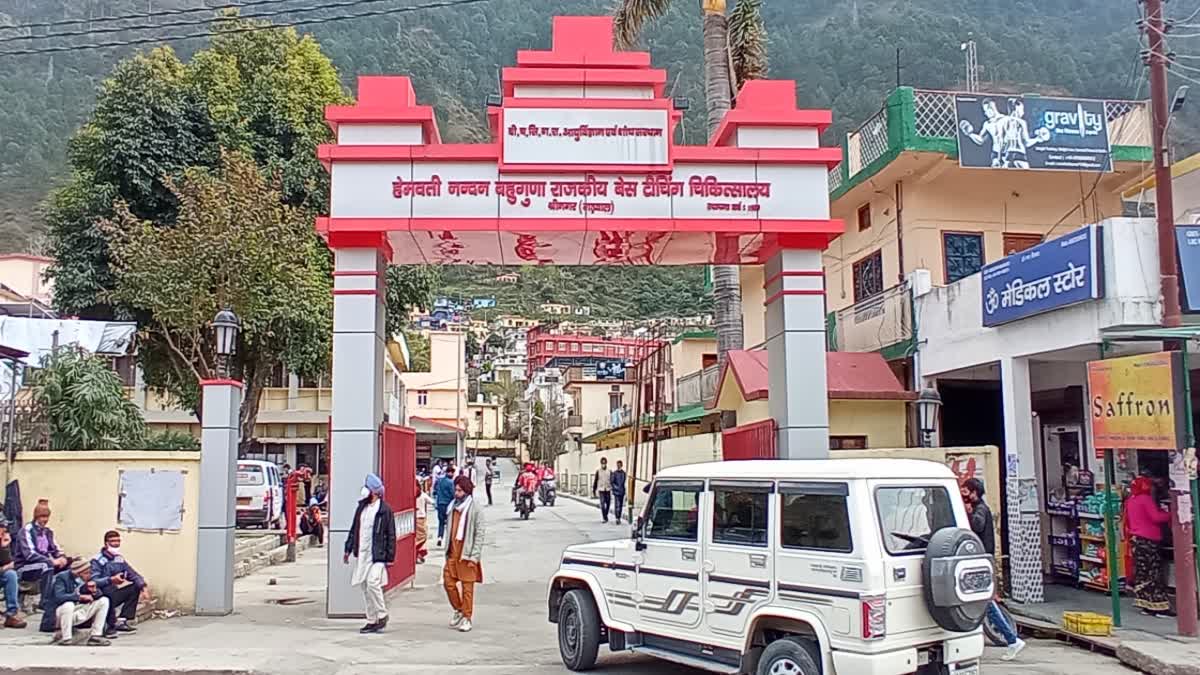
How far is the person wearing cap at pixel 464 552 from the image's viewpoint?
1258 cm

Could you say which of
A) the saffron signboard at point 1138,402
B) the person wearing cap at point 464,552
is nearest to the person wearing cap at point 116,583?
the person wearing cap at point 464,552

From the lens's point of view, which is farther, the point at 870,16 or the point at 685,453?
the point at 870,16

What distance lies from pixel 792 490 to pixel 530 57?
7831 mm

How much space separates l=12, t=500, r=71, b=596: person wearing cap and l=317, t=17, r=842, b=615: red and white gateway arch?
3.44 meters

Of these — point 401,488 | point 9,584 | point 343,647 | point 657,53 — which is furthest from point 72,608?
point 657,53

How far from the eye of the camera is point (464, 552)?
1257 cm

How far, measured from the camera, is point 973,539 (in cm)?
834

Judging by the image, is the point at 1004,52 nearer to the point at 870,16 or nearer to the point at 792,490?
the point at 870,16

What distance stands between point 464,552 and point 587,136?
5500mm

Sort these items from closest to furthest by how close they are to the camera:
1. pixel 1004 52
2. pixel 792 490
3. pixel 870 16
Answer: pixel 792 490
pixel 1004 52
pixel 870 16

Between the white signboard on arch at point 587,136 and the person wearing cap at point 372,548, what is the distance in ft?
15.3

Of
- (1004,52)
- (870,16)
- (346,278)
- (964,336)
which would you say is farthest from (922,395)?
(870,16)

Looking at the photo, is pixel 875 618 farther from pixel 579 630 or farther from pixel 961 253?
pixel 961 253

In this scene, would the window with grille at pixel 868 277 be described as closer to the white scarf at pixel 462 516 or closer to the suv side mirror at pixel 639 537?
the white scarf at pixel 462 516
